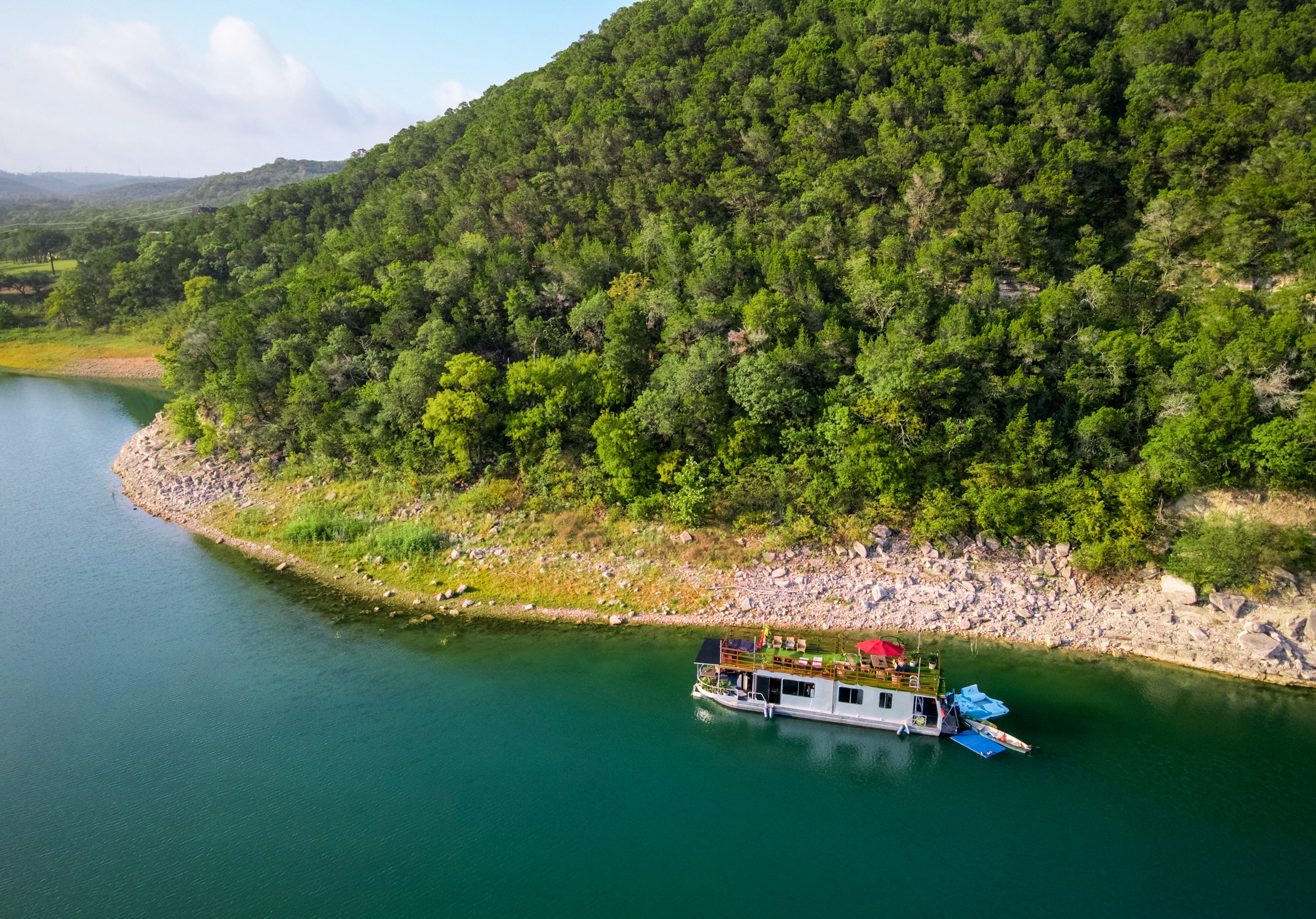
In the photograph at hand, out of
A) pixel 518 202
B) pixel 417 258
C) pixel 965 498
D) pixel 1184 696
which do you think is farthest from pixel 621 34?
pixel 1184 696

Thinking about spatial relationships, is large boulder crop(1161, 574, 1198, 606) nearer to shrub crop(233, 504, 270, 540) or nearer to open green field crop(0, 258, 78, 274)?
shrub crop(233, 504, 270, 540)

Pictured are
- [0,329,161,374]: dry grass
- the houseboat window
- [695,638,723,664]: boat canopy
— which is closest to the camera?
the houseboat window

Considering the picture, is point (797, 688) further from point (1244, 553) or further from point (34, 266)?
point (34, 266)

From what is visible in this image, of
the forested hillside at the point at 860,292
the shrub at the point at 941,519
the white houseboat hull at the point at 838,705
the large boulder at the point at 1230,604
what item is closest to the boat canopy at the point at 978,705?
the white houseboat hull at the point at 838,705

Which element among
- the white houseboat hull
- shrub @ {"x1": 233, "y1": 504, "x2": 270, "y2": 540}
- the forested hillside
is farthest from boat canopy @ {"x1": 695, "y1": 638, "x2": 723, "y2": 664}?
shrub @ {"x1": 233, "y1": 504, "x2": 270, "y2": 540}

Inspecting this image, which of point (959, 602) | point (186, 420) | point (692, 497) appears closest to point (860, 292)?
point (692, 497)

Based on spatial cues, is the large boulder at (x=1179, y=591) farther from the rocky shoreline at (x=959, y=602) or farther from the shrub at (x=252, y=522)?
the shrub at (x=252, y=522)

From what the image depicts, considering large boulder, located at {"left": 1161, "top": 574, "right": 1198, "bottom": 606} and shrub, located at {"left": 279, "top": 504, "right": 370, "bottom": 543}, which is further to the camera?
shrub, located at {"left": 279, "top": 504, "right": 370, "bottom": 543}
